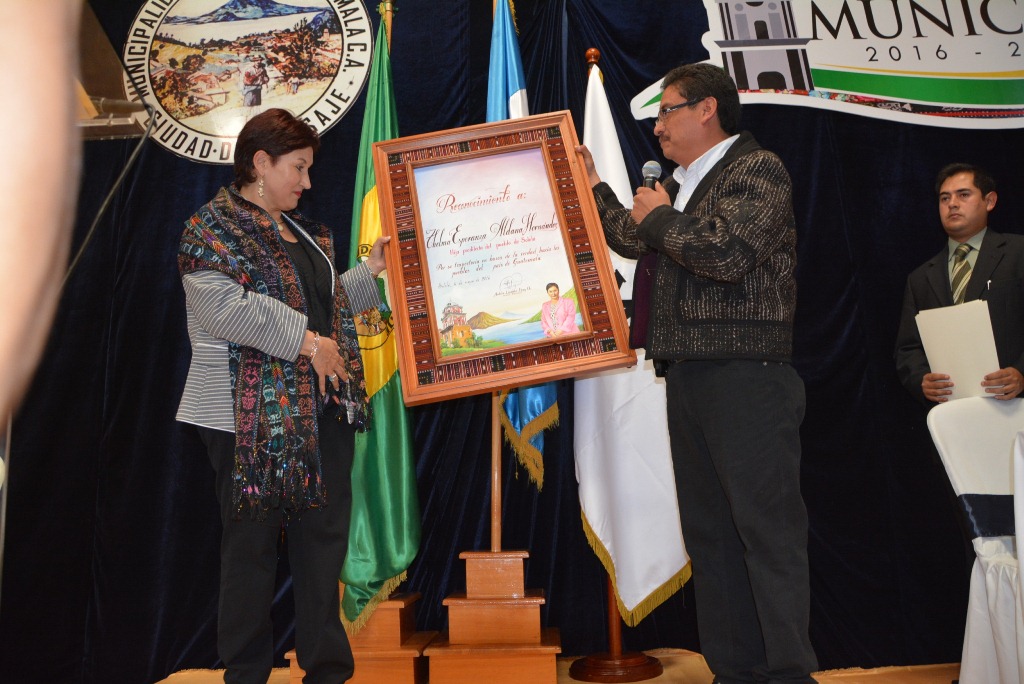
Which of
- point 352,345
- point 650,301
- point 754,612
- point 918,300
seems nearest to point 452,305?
point 352,345

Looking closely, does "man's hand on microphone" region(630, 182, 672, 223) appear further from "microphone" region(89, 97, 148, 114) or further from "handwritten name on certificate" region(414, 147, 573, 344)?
"microphone" region(89, 97, 148, 114)

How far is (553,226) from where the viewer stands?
245 centimetres

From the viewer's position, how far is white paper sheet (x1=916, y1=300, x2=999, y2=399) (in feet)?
8.43

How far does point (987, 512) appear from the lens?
2.04 m

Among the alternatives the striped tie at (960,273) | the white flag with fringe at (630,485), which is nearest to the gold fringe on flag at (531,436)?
the white flag with fringe at (630,485)

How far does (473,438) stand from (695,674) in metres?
1.17

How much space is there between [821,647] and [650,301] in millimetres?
1829

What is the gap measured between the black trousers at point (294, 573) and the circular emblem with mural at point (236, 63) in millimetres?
A: 1808

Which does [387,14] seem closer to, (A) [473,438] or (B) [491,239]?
(B) [491,239]

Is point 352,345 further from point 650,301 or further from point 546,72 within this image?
point 546,72

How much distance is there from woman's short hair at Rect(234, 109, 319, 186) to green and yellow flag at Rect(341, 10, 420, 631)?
0.76 meters

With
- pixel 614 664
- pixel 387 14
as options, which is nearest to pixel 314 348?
pixel 614 664

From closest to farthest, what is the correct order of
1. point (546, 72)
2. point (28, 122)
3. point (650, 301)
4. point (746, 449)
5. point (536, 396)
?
point (28, 122) → point (746, 449) → point (650, 301) → point (536, 396) → point (546, 72)

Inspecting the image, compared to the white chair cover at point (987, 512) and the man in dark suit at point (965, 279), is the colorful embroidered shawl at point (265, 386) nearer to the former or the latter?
the white chair cover at point (987, 512)
